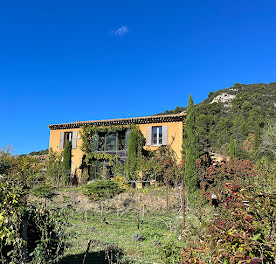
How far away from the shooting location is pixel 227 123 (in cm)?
4281

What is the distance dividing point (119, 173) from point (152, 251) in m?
14.0

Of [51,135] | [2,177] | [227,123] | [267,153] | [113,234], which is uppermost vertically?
[227,123]

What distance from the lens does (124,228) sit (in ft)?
29.2

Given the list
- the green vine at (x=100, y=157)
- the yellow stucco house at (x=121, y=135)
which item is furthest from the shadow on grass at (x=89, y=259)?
the green vine at (x=100, y=157)

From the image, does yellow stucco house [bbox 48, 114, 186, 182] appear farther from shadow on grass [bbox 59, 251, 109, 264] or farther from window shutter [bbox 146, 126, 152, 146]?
shadow on grass [bbox 59, 251, 109, 264]

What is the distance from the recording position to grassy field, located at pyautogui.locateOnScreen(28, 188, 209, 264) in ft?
19.4

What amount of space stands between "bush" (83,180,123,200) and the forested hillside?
1647cm

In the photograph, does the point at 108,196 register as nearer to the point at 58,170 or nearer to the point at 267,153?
the point at 58,170

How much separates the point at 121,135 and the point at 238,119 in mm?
27599

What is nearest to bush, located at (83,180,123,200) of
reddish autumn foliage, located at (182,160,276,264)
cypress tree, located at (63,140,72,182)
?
cypress tree, located at (63,140,72,182)

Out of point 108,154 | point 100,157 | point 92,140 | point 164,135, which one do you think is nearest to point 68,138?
point 92,140

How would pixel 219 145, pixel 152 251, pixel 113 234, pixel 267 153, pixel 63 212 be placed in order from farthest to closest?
pixel 219 145, pixel 267 153, pixel 113 234, pixel 152 251, pixel 63 212

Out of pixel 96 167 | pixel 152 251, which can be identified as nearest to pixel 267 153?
pixel 96 167

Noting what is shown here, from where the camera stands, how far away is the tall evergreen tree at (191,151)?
1520 cm
